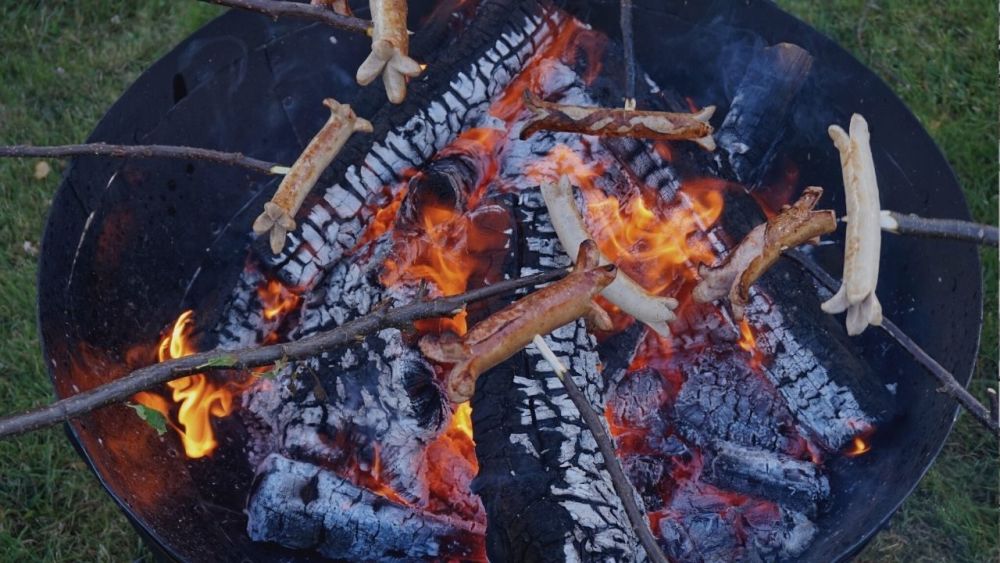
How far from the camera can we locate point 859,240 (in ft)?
5.82

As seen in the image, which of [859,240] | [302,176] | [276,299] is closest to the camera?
[859,240]

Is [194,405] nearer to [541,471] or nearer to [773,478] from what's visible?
[541,471]

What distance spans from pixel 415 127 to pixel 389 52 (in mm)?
872

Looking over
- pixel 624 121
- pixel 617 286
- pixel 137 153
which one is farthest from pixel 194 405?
pixel 624 121

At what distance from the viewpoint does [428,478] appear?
272 cm

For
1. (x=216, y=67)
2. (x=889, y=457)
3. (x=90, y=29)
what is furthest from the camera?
(x=90, y=29)

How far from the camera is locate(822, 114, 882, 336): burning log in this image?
177cm

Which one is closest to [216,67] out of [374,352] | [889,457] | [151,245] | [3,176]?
[151,245]

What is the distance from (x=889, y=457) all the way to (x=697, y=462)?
551mm

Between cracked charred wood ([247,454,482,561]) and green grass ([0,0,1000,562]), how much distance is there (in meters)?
0.98

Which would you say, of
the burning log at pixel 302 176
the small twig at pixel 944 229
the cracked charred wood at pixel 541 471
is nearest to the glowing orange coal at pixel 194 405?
the burning log at pixel 302 176

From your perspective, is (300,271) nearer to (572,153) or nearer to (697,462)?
(572,153)

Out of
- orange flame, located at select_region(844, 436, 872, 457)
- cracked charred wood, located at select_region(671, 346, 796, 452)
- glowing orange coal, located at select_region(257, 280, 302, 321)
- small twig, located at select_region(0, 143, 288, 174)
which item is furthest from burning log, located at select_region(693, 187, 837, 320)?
glowing orange coal, located at select_region(257, 280, 302, 321)

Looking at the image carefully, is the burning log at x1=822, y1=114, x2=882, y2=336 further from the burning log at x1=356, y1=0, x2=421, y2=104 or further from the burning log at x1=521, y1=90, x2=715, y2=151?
the burning log at x1=356, y1=0, x2=421, y2=104
